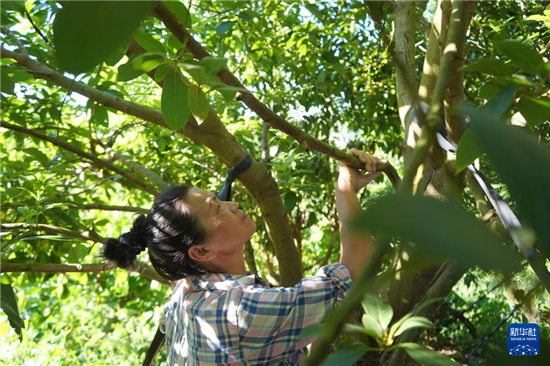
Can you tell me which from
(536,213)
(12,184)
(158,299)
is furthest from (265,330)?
(158,299)

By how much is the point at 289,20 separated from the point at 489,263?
2396mm

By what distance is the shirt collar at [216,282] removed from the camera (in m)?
1.24

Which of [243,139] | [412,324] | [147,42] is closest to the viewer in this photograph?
[412,324]

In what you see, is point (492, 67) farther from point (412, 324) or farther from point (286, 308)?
point (286, 308)

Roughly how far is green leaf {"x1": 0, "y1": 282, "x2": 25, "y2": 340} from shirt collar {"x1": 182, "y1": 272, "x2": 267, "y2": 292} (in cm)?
35

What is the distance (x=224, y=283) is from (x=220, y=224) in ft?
0.54

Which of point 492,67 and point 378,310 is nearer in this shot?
point 492,67

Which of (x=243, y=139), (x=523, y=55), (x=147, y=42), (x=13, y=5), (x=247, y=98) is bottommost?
(x=523, y=55)

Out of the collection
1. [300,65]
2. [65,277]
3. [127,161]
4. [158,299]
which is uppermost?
[300,65]

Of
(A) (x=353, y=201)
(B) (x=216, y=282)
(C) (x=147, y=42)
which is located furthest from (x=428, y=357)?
(B) (x=216, y=282)

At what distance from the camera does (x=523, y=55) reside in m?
0.45

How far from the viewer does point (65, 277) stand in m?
2.94

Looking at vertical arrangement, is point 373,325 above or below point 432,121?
below

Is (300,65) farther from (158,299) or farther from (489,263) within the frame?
(489,263)
